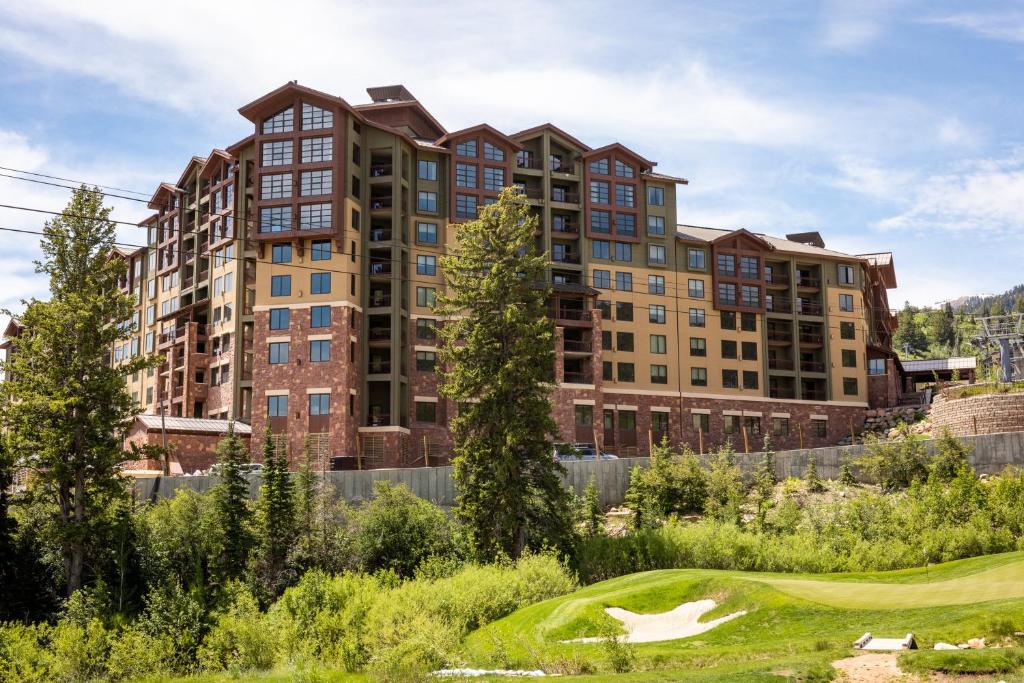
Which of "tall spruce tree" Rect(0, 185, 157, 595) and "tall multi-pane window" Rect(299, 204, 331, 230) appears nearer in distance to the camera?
"tall spruce tree" Rect(0, 185, 157, 595)

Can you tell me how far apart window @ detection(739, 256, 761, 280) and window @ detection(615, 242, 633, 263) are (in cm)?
1039

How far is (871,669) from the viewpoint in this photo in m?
20.6

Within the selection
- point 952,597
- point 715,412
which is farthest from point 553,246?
point 952,597

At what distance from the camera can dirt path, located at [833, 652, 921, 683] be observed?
20.0 m

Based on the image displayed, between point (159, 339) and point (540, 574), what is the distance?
210 feet

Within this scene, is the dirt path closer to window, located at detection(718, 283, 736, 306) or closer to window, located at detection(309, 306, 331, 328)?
window, located at detection(309, 306, 331, 328)

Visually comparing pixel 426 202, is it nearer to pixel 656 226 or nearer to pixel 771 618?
pixel 656 226

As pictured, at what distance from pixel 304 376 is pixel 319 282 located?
695 cm

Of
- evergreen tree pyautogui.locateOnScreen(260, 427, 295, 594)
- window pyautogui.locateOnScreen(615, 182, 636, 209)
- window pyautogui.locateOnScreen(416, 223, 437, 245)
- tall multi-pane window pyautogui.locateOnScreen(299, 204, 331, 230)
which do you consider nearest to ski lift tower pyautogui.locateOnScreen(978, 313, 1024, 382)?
window pyautogui.locateOnScreen(615, 182, 636, 209)

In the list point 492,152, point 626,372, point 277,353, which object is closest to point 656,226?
point 626,372

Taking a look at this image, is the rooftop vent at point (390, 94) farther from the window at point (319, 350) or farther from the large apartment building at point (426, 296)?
the window at point (319, 350)

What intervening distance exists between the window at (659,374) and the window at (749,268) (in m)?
11.5

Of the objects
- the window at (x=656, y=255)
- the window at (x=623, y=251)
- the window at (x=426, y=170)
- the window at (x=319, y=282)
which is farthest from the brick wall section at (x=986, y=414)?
the window at (x=319, y=282)

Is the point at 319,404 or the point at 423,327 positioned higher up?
the point at 423,327
